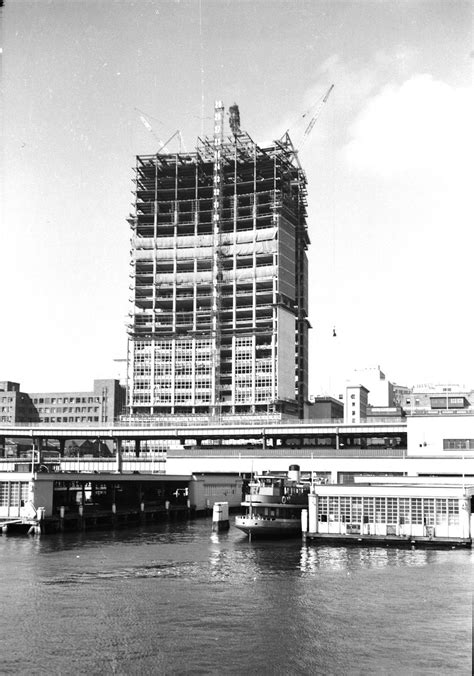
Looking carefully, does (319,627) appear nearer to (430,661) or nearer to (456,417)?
(430,661)

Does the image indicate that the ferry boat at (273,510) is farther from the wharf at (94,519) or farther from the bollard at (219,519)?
the wharf at (94,519)

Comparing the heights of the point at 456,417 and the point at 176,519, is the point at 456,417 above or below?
above

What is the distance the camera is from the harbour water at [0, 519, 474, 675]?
4547cm

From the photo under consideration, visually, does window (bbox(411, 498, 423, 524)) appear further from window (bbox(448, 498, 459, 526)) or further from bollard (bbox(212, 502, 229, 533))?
bollard (bbox(212, 502, 229, 533))

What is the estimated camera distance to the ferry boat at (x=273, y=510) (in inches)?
3925

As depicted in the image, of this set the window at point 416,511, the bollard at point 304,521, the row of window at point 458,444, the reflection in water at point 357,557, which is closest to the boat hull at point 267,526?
the bollard at point 304,521

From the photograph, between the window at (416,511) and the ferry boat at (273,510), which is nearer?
the window at (416,511)

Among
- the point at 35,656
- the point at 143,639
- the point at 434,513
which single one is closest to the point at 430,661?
the point at 143,639

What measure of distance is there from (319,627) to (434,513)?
141 ft

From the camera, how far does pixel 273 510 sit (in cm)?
10150

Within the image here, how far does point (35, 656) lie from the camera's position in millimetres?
46281

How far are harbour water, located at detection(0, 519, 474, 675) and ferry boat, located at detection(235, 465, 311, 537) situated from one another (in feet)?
34.0

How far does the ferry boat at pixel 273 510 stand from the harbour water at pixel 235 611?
10.4m

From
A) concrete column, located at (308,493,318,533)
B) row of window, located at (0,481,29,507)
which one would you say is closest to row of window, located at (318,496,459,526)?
concrete column, located at (308,493,318,533)
